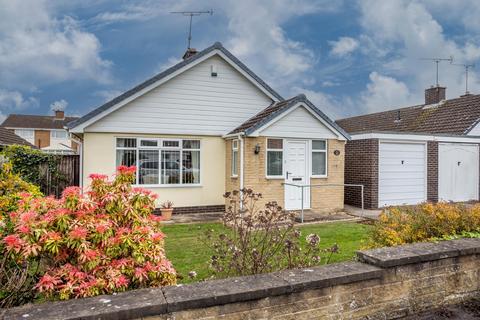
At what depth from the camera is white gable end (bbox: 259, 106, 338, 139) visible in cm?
1194

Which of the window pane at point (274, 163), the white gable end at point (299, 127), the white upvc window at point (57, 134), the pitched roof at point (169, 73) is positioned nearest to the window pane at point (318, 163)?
the white gable end at point (299, 127)

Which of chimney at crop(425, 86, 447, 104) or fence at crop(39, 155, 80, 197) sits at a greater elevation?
chimney at crop(425, 86, 447, 104)

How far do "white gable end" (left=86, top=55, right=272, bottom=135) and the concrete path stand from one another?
5272mm

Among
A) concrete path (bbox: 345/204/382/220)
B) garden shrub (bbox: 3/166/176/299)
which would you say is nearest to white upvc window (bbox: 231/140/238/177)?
concrete path (bbox: 345/204/382/220)

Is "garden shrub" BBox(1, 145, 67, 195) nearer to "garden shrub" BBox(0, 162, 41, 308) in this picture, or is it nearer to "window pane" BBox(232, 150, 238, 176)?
"window pane" BBox(232, 150, 238, 176)

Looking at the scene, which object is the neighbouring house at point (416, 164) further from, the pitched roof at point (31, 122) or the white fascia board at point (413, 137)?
the pitched roof at point (31, 122)

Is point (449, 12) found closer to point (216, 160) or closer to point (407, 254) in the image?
point (216, 160)

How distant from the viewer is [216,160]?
13.4 m

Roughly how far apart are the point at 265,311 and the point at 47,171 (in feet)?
40.2

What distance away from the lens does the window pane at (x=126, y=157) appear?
11984 mm

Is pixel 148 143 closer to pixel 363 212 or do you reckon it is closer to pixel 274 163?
pixel 274 163

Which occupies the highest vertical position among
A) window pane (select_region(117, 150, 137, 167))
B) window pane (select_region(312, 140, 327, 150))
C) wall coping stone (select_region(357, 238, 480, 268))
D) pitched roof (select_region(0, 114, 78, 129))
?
pitched roof (select_region(0, 114, 78, 129))

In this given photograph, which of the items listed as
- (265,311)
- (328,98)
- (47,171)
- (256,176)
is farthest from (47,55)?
(265,311)

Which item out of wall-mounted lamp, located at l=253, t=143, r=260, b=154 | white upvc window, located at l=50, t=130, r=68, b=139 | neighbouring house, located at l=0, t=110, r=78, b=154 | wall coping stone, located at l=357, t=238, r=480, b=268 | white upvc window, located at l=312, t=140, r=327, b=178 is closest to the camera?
wall coping stone, located at l=357, t=238, r=480, b=268
